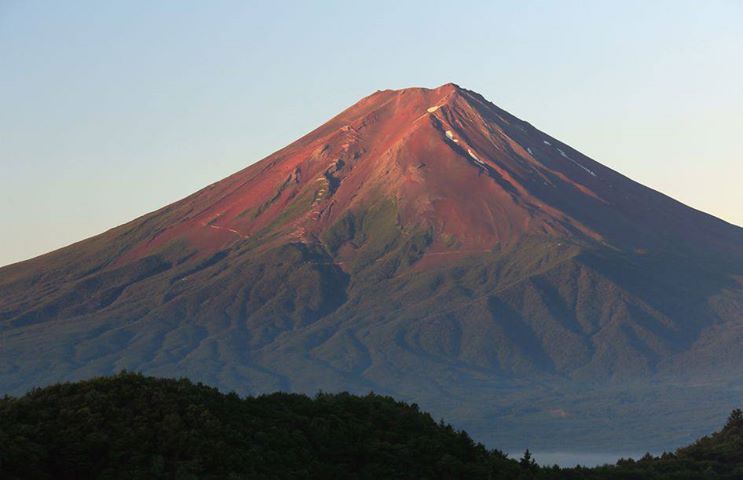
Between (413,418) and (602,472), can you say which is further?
(602,472)

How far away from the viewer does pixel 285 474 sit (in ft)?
141

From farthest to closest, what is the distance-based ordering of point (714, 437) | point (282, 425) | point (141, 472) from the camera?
point (714, 437), point (282, 425), point (141, 472)

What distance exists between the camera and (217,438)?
43281mm

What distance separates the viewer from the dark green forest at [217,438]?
4094 centimetres

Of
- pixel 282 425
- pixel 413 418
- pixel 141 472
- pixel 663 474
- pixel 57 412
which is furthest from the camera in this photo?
pixel 663 474

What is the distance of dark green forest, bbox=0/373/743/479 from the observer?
4094 centimetres

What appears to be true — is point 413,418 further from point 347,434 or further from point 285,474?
point 285,474

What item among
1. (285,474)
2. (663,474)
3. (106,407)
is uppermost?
(106,407)

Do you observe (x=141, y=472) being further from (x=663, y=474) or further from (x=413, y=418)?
(x=663, y=474)

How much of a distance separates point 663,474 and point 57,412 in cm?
→ 2447

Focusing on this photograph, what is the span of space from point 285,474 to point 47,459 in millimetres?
6593

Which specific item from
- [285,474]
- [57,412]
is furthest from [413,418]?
[57,412]

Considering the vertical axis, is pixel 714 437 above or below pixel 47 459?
below

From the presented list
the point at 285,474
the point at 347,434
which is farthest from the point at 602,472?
the point at 285,474
